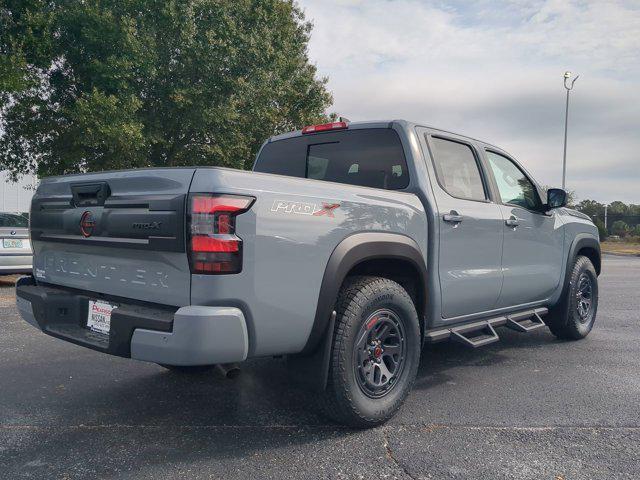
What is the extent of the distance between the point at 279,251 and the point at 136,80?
14.3 metres

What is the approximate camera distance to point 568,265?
548cm

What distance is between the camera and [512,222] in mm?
4574

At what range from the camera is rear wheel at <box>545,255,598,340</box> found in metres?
5.57

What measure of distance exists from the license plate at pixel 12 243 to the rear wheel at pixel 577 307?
25.6 ft

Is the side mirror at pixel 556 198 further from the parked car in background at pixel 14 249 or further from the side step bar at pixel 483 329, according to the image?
the parked car in background at pixel 14 249

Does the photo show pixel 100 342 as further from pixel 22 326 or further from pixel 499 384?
pixel 22 326

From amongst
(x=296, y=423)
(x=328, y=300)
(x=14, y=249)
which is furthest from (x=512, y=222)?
(x=14, y=249)

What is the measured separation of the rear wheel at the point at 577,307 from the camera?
557 cm

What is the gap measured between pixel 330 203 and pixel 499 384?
2.26 metres

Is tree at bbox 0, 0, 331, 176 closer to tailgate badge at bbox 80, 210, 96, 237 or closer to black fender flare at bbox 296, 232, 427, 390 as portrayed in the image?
tailgate badge at bbox 80, 210, 96, 237

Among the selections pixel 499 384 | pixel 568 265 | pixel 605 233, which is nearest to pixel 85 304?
pixel 499 384

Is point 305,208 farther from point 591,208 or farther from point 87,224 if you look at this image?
point 591,208

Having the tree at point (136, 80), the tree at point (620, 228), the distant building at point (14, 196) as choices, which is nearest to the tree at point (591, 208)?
the tree at point (620, 228)

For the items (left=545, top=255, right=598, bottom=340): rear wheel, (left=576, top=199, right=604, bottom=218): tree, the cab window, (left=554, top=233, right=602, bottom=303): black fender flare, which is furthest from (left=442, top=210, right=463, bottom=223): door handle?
(left=576, top=199, right=604, bottom=218): tree
